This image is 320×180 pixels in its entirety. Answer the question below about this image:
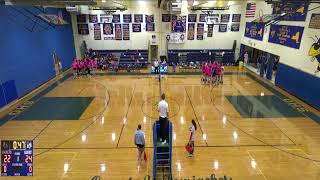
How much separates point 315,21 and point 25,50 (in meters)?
18.2

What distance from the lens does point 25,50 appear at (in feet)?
48.8

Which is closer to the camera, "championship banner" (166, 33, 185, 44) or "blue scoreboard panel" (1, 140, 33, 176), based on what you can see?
"blue scoreboard panel" (1, 140, 33, 176)

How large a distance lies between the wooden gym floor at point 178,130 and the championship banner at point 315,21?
454 centimetres

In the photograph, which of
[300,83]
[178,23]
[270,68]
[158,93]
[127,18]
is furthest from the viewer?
[178,23]

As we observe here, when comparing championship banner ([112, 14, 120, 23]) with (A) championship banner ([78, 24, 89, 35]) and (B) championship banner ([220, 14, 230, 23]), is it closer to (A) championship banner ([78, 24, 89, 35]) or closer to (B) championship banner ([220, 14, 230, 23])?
(A) championship banner ([78, 24, 89, 35])

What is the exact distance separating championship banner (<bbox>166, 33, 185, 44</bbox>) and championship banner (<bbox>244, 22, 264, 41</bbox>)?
6.38 meters

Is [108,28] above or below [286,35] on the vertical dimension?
above

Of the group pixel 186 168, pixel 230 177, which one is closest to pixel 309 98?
pixel 230 177

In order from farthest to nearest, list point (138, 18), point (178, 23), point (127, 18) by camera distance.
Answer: point (178, 23), point (138, 18), point (127, 18)

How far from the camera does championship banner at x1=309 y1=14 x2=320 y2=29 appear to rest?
1273 centimetres

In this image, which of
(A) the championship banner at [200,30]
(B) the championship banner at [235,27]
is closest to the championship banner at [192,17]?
(A) the championship banner at [200,30]

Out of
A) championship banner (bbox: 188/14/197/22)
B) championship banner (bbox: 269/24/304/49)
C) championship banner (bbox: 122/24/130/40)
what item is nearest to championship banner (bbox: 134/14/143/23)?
championship banner (bbox: 122/24/130/40)

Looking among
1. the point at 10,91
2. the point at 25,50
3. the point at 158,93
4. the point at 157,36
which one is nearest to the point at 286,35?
the point at 158,93

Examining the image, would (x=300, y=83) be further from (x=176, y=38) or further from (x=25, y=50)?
(x=25, y=50)
